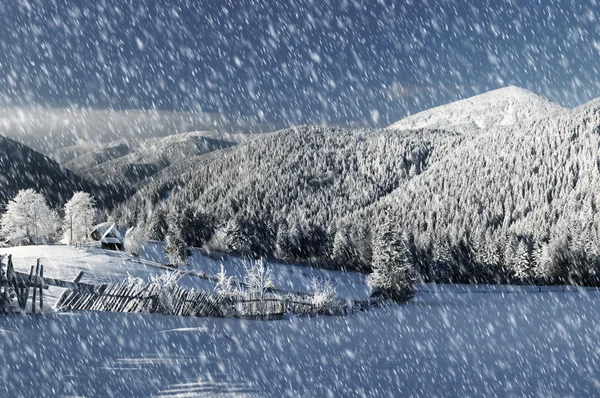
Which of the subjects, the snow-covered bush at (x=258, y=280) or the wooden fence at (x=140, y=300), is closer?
the wooden fence at (x=140, y=300)

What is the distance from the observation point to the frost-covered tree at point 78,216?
6756cm

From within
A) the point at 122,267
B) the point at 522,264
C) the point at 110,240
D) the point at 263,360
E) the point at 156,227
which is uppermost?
the point at 263,360

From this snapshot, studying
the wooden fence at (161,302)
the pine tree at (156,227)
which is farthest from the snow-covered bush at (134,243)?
the wooden fence at (161,302)

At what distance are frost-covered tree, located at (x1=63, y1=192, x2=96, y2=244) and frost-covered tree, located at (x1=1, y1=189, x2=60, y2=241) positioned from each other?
207 inches

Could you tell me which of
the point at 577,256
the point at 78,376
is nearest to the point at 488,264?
the point at 577,256

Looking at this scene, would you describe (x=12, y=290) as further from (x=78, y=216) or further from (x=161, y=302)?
(x=78, y=216)

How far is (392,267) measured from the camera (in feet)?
127

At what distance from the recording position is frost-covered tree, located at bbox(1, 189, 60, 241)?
59188 mm

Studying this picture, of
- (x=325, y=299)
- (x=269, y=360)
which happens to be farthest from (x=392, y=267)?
(x=269, y=360)

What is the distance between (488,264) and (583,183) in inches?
4353

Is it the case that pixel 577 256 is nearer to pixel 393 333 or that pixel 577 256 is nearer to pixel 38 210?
pixel 393 333

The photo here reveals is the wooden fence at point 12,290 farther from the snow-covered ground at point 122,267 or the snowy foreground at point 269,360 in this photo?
the snow-covered ground at point 122,267

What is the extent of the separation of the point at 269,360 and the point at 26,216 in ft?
197

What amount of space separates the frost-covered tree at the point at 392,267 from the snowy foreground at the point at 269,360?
16.9 metres
